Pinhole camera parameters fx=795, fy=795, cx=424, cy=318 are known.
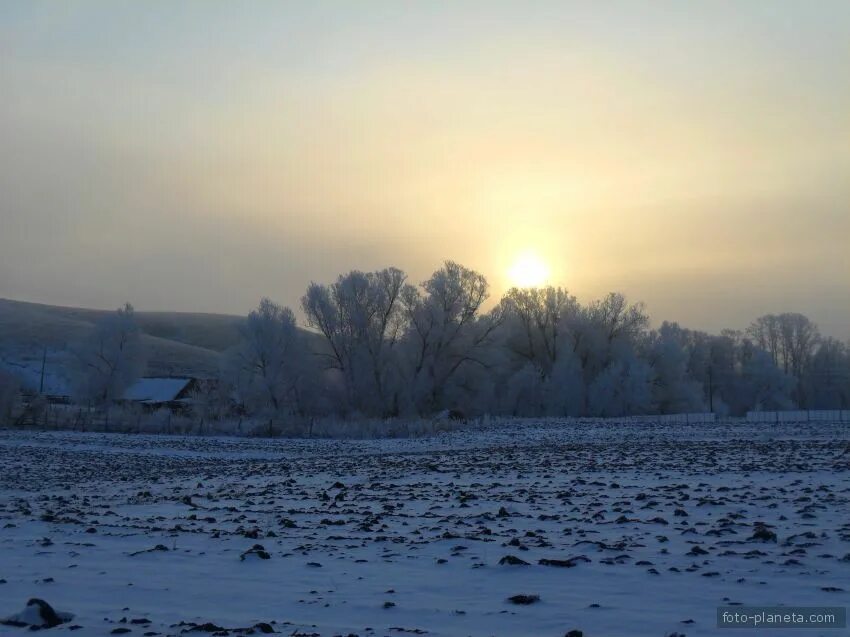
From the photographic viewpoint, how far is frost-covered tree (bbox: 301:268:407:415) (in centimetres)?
7969

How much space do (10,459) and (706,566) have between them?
1331 inches

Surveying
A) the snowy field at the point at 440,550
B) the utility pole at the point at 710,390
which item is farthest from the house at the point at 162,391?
the snowy field at the point at 440,550

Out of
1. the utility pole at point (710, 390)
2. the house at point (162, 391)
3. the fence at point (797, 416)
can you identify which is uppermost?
the utility pole at point (710, 390)

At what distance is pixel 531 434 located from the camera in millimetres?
50812

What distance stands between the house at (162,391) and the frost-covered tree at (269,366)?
1521 cm

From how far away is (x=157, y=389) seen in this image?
99.2 meters

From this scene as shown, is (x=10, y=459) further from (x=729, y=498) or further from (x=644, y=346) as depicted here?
(x=644, y=346)

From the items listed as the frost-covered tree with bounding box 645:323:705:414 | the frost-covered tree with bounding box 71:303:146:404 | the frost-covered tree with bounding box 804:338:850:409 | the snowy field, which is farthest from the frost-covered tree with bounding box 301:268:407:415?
the frost-covered tree with bounding box 804:338:850:409

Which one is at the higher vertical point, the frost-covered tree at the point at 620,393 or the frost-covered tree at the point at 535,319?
the frost-covered tree at the point at 535,319

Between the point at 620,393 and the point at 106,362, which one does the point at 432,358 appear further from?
the point at 106,362

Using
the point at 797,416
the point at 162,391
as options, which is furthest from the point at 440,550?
the point at 162,391

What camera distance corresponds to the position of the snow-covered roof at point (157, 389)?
→ 95.8 m

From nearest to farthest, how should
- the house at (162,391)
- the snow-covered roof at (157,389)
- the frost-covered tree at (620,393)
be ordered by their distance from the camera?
the frost-covered tree at (620,393), the house at (162,391), the snow-covered roof at (157,389)

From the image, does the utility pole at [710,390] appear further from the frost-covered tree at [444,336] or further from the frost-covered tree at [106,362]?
the frost-covered tree at [106,362]
